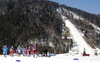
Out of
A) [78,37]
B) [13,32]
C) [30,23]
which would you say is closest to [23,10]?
[30,23]

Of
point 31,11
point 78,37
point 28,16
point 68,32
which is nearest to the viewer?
point 78,37

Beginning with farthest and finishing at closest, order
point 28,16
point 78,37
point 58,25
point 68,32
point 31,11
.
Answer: point 31,11 → point 28,16 → point 58,25 → point 68,32 → point 78,37

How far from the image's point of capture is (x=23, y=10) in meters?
191

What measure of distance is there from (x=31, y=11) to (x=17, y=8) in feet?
58.2

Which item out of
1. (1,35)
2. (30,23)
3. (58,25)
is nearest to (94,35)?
(58,25)

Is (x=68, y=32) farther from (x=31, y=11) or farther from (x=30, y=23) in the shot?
(x=31, y=11)

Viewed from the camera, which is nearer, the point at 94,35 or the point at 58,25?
the point at 94,35

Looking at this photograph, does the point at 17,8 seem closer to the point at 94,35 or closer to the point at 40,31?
the point at 40,31

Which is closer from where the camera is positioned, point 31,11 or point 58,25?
point 58,25

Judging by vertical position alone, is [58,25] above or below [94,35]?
above

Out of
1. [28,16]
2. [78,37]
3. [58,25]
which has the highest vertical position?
[28,16]

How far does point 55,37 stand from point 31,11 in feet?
231

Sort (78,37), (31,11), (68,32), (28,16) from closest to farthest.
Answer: (78,37)
(68,32)
(28,16)
(31,11)

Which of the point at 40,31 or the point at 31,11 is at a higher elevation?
the point at 31,11
